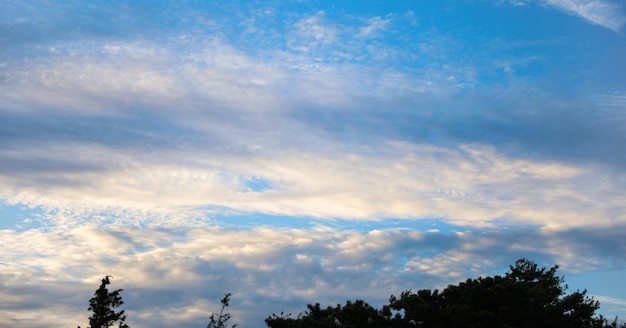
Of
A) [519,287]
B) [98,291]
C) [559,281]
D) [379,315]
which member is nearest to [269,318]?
[379,315]

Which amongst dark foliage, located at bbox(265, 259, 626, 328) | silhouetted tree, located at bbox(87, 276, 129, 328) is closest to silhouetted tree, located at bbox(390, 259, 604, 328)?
dark foliage, located at bbox(265, 259, 626, 328)

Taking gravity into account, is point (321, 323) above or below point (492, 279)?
below

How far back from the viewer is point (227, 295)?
136ft

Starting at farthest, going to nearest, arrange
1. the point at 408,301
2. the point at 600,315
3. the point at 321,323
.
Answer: the point at 600,315
the point at 408,301
the point at 321,323

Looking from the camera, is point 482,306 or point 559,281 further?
point 559,281

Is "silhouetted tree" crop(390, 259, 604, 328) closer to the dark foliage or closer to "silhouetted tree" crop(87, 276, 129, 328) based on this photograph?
the dark foliage

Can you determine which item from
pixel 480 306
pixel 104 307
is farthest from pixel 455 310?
pixel 104 307

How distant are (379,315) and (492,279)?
942 centimetres

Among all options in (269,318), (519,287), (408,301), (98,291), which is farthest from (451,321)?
(98,291)

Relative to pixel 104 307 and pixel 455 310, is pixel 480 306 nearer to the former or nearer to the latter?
pixel 455 310

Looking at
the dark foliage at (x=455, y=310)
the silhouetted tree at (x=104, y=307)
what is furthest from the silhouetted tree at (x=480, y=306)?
the silhouetted tree at (x=104, y=307)

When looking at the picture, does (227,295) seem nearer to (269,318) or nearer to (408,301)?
(269,318)

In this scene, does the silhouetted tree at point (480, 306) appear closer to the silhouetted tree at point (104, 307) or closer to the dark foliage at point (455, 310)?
the dark foliage at point (455, 310)

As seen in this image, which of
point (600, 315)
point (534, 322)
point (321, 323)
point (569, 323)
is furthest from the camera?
point (600, 315)
